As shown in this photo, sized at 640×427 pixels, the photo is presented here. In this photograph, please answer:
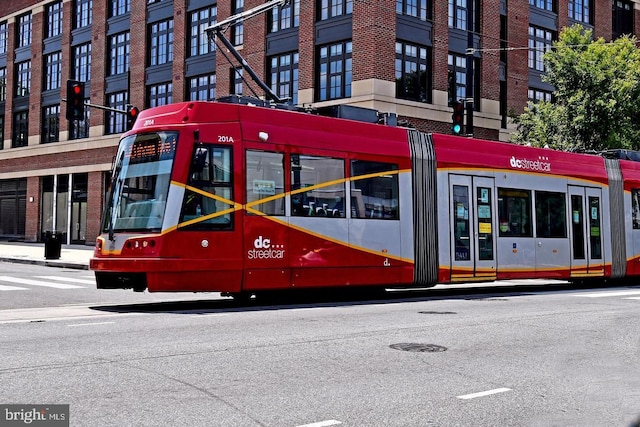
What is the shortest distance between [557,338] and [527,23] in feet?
94.9

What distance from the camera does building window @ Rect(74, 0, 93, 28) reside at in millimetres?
43156

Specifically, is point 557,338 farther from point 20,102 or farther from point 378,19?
point 20,102

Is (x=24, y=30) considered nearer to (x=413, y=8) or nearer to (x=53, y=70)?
(x=53, y=70)

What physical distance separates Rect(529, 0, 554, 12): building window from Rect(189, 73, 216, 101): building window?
1622cm

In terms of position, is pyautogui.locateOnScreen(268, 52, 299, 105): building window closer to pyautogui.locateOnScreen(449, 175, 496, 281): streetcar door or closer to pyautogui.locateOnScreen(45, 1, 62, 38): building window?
pyautogui.locateOnScreen(449, 175, 496, 281): streetcar door

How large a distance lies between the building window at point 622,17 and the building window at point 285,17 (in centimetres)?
1908

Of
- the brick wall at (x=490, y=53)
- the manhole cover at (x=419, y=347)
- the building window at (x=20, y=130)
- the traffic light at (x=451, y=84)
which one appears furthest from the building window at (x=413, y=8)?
the building window at (x=20, y=130)

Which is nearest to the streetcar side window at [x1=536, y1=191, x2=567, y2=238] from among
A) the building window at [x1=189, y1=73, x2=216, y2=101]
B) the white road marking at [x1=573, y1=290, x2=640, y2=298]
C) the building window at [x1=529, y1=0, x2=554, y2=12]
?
the white road marking at [x1=573, y1=290, x2=640, y2=298]

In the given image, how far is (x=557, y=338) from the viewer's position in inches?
383

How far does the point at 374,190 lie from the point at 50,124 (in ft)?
115

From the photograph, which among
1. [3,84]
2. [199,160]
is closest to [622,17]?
[199,160]

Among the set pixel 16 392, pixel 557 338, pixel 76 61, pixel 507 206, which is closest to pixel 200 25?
pixel 76 61

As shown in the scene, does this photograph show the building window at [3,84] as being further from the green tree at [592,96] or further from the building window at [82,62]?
the green tree at [592,96]

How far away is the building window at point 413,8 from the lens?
2975cm
